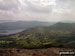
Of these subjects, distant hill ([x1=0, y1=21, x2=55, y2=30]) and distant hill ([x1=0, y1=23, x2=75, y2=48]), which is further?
distant hill ([x1=0, y1=21, x2=55, y2=30])

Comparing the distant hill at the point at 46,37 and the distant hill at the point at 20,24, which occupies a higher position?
the distant hill at the point at 20,24

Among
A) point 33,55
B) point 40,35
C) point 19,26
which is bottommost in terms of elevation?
point 33,55

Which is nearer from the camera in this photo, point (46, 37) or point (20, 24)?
point (46, 37)

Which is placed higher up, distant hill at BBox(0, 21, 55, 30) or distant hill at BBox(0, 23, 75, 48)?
distant hill at BBox(0, 21, 55, 30)

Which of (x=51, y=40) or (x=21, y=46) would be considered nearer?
(x=21, y=46)

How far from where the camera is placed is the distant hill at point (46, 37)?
2528 cm

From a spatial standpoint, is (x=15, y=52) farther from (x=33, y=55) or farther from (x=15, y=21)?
(x=15, y=21)

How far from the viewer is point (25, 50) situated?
73.0 ft

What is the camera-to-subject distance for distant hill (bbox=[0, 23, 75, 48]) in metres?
25.3

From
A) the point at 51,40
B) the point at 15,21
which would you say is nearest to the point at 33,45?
the point at 51,40

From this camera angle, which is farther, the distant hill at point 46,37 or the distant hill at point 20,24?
the distant hill at point 20,24

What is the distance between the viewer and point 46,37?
2711 cm

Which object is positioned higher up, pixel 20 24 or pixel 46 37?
pixel 20 24

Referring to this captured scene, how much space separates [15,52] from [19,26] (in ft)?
26.3
